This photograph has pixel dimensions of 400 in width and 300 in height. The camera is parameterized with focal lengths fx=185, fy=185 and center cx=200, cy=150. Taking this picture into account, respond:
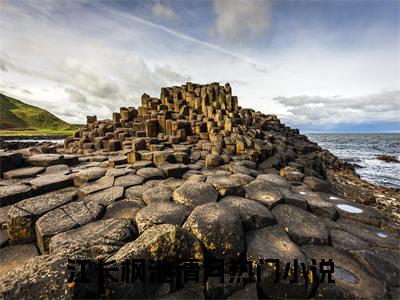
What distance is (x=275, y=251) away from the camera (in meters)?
2.57

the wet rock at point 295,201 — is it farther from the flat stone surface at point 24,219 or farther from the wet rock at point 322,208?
the flat stone surface at point 24,219

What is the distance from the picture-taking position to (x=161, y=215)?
296 cm

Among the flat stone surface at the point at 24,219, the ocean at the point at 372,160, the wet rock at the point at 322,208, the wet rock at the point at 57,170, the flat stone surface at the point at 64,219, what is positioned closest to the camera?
the flat stone surface at the point at 64,219

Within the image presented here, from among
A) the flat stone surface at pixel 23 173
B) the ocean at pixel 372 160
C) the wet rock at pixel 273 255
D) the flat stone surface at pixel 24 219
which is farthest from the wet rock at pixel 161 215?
the ocean at pixel 372 160

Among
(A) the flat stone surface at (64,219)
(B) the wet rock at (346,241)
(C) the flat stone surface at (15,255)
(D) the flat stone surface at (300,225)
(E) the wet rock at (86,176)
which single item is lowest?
(B) the wet rock at (346,241)

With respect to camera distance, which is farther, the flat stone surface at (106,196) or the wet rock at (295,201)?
the wet rock at (295,201)

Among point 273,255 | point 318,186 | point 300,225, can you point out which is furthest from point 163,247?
point 318,186

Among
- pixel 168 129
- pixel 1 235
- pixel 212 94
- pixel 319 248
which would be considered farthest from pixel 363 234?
pixel 212 94

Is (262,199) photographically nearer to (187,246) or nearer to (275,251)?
(275,251)

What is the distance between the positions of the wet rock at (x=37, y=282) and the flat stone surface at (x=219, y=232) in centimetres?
143

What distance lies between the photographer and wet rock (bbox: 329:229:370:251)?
9.42ft

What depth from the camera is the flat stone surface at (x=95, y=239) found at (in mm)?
2264

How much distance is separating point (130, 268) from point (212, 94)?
44.1 feet

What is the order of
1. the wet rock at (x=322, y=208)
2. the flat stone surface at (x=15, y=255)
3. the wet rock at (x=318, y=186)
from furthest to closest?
1. the wet rock at (x=318, y=186)
2. the wet rock at (x=322, y=208)
3. the flat stone surface at (x=15, y=255)
